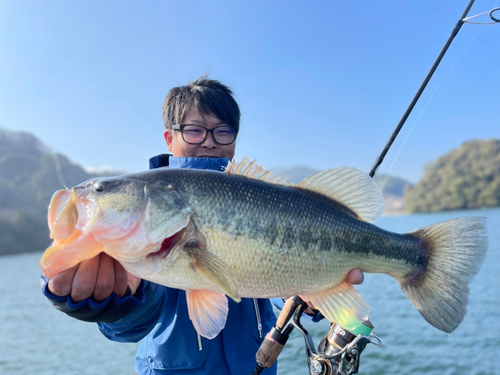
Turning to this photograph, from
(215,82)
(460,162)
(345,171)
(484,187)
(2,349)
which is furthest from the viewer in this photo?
(460,162)

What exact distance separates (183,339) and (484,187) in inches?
3968

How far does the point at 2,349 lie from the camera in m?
13.5

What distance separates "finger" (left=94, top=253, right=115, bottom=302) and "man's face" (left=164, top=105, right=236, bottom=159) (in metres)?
1.59

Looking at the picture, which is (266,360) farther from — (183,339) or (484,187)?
(484,187)

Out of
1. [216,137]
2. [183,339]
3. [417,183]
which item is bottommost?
[417,183]

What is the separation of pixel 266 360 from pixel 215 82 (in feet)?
8.97

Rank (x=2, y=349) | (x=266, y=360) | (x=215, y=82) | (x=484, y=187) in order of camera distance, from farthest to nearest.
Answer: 1. (x=484, y=187)
2. (x=2, y=349)
3. (x=215, y=82)
4. (x=266, y=360)

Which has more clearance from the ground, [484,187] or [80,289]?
[80,289]

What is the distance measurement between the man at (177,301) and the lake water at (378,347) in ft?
22.6

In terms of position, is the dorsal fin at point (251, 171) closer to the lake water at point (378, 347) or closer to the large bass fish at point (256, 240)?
the large bass fish at point (256, 240)

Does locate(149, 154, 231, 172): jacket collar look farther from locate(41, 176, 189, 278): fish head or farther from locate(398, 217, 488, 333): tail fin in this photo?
locate(398, 217, 488, 333): tail fin

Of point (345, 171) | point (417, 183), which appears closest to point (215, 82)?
point (345, 171)

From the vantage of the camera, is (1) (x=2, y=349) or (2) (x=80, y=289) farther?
(1) (x=2, y=349)

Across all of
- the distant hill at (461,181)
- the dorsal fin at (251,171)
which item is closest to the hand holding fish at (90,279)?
the dorsal fin at (251,171)
